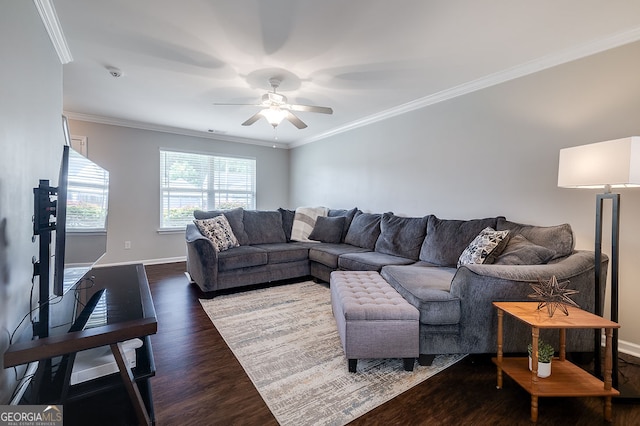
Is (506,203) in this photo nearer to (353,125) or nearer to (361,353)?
(361,353)

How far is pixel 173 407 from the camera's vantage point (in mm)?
1562

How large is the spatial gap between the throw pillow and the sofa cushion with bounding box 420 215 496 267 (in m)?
1.44

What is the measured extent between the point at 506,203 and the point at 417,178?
112cm

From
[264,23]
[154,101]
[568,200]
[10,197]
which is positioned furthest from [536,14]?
[154,101]

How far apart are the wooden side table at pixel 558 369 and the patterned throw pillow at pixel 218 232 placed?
10.0ft

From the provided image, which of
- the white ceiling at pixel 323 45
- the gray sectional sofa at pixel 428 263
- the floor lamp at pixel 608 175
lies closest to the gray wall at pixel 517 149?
the white ceiling at pixel 323 45

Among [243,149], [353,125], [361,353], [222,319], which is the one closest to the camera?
[361,353]

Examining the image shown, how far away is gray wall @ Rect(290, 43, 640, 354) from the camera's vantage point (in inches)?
86.1

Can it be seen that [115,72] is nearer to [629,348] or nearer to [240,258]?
[240,258]

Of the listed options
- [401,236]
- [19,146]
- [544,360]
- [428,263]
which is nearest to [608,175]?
[544,360]

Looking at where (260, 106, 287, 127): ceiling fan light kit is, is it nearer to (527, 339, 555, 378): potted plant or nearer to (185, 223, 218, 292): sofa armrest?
(185, 223, 218, 292): sofa armrest

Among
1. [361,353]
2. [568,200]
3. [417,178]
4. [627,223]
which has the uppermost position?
[417,178]

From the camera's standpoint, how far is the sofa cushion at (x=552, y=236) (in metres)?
2.14

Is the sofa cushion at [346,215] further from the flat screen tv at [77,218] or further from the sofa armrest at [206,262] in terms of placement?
the flat screen tv at [77,218]
